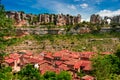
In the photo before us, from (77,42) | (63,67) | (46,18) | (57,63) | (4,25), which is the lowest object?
(63,67)

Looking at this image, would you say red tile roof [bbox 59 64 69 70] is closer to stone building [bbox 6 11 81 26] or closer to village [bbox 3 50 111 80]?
village [bbox 3 50 111 80]

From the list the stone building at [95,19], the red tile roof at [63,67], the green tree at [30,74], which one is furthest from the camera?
the stone building at [95,19]

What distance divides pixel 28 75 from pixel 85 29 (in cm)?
5200

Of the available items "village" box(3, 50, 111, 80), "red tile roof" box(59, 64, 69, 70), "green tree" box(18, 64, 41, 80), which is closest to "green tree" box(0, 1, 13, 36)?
"green tree" box(18, 64, 41, 80)

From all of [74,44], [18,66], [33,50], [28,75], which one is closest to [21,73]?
[28,75]

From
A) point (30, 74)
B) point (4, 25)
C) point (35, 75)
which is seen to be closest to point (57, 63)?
point (30, 74)

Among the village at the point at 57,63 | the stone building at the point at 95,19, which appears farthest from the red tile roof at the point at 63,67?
the stone building at the point at 95,19

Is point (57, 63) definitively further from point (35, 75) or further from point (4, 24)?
point (4, 24)

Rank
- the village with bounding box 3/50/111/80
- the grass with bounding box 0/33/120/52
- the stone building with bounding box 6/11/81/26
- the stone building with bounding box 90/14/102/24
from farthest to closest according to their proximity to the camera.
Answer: the stone building with bounding box 90/14/102/24 → the stone building with bounding box 6/11/81/26 → the grass with bounding box 0/33/120/52 → the village with bounding box 3/50/111/80

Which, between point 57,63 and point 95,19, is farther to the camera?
point 95,19

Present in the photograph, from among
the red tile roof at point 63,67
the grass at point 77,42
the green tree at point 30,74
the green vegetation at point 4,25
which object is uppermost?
the green vegetation at point 4,25

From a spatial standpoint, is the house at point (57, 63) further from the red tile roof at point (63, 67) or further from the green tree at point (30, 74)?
the green tree at point (30, 74)

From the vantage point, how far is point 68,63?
4466 cm

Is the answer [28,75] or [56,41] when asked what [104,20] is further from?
[28,75]
